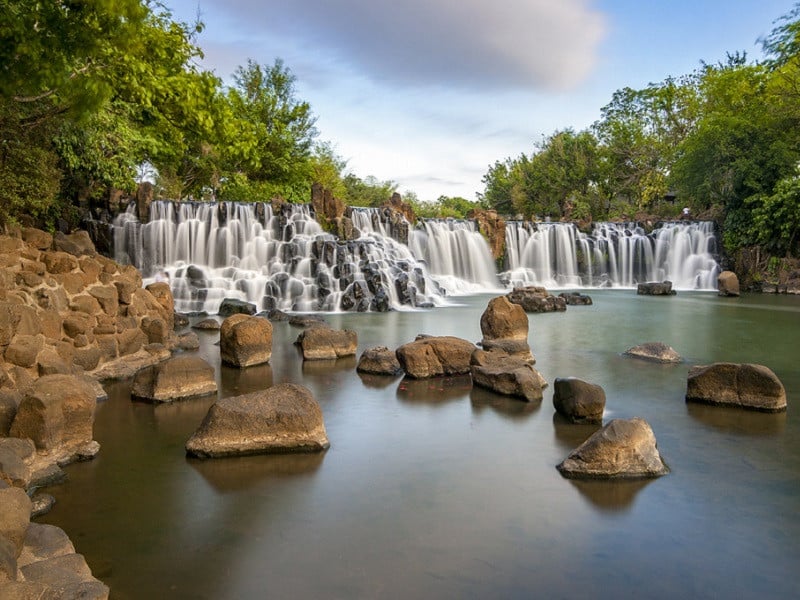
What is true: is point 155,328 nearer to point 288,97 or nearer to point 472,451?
point 472,451

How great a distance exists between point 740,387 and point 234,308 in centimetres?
1471

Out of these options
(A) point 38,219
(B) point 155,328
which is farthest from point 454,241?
(B) point 155,328

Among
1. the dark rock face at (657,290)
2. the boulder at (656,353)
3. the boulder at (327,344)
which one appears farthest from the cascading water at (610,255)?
the boulder at (327,344)

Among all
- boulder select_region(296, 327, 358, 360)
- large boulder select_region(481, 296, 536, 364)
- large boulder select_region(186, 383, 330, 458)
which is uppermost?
large boulder select_region(481, 296, 536, 364)

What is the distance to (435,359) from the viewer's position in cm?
958

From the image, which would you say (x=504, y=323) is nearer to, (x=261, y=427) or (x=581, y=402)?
(x=581, y=402)

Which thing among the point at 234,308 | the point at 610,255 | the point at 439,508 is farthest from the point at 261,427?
the point at 610,255

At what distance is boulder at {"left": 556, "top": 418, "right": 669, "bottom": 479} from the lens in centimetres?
557

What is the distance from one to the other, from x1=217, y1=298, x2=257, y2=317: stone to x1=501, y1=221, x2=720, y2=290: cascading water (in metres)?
19.7

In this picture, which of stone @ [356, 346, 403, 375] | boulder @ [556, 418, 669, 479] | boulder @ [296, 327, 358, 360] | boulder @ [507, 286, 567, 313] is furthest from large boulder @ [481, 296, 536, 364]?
boulder @ [507, 286, 567, 313]

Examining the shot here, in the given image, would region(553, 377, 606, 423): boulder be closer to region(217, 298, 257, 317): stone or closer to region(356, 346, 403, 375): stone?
region(356, 346, 403, 375): stone

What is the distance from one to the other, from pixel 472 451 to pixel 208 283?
57.7ft

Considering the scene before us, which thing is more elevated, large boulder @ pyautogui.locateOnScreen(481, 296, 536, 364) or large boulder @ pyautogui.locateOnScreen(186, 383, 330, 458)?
large boulder @ pyautogui.locateOnScreen(481, 296, 536, 364)

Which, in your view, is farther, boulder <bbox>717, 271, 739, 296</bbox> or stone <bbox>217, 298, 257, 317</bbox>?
boulder <bbox>717, 271, 739, 296</bbox>
